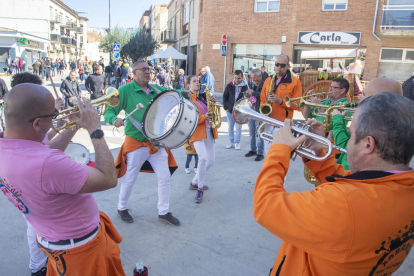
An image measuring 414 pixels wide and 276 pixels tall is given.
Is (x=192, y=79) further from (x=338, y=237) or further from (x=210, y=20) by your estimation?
(x=210, y=20)

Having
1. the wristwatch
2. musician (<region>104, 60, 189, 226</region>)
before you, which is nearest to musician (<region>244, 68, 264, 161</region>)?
musician (<region>104, 60, 189, 226</region>)

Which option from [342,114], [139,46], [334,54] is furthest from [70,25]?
[342,114]

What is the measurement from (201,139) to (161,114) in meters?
1.22

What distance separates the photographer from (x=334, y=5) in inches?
657

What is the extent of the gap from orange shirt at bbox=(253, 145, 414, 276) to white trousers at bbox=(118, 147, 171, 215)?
2.66m

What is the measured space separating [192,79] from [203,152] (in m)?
1.31

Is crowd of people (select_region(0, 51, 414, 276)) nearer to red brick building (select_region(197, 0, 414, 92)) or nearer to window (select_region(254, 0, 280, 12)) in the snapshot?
red brick building (select_region(197, 0, 414, 92))

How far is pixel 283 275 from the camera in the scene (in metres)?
1.46

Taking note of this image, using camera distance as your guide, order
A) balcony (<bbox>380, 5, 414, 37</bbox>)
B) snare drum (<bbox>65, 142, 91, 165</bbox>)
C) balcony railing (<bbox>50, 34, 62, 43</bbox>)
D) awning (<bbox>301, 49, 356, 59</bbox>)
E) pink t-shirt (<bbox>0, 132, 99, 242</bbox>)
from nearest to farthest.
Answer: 1. pink t-shirt (<bbox>0, 132, 99, 242</bbox>)
2. snare drum (<bbox>65, 142, 91, 165</bbox>)
3. awning (<bbox>301, 49, 356, 59</bbox>)
4. balcony (<bbox>380, 5, 414, 37</bbox>)
5. balcony railing (<bbox>50, 34, 62, 43</bbox>)

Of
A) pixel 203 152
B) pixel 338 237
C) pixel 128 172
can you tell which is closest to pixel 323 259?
pixel 338 237

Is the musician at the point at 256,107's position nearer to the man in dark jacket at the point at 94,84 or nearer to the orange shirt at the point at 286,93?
the orange shirt at the point at 286,93

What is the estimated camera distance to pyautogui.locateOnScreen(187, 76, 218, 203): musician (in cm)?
456

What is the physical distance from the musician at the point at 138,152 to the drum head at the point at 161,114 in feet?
1.00

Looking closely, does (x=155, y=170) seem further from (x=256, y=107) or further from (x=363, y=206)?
(x=256, y=107)
